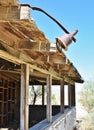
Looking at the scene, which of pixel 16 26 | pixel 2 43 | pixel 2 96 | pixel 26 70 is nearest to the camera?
pixel 16 26

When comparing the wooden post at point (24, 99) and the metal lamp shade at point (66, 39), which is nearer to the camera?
the metal lamp shade at point (66, 39)

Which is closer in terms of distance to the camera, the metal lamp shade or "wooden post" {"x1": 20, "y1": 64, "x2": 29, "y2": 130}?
the metal lamp shade

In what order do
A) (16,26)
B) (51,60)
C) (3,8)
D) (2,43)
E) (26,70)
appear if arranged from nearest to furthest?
(3,8)
(16,26)
(2,43)
(26,70)
(51,60)

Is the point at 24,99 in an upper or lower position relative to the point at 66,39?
lower

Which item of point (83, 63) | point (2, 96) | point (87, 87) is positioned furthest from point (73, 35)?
point (83, 63)

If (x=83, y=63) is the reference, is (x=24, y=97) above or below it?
below

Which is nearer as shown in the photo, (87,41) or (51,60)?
(51,60)

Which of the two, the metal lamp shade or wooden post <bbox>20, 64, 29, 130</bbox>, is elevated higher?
the metal lamp shade

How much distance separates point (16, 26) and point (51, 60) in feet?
8.67

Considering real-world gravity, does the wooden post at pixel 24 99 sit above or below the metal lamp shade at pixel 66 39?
below

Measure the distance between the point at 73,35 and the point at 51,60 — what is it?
8.29 ft

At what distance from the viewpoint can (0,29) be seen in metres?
3.89

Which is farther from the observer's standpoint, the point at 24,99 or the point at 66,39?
the point at 24,99

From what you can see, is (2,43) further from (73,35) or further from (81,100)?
(81,100)
